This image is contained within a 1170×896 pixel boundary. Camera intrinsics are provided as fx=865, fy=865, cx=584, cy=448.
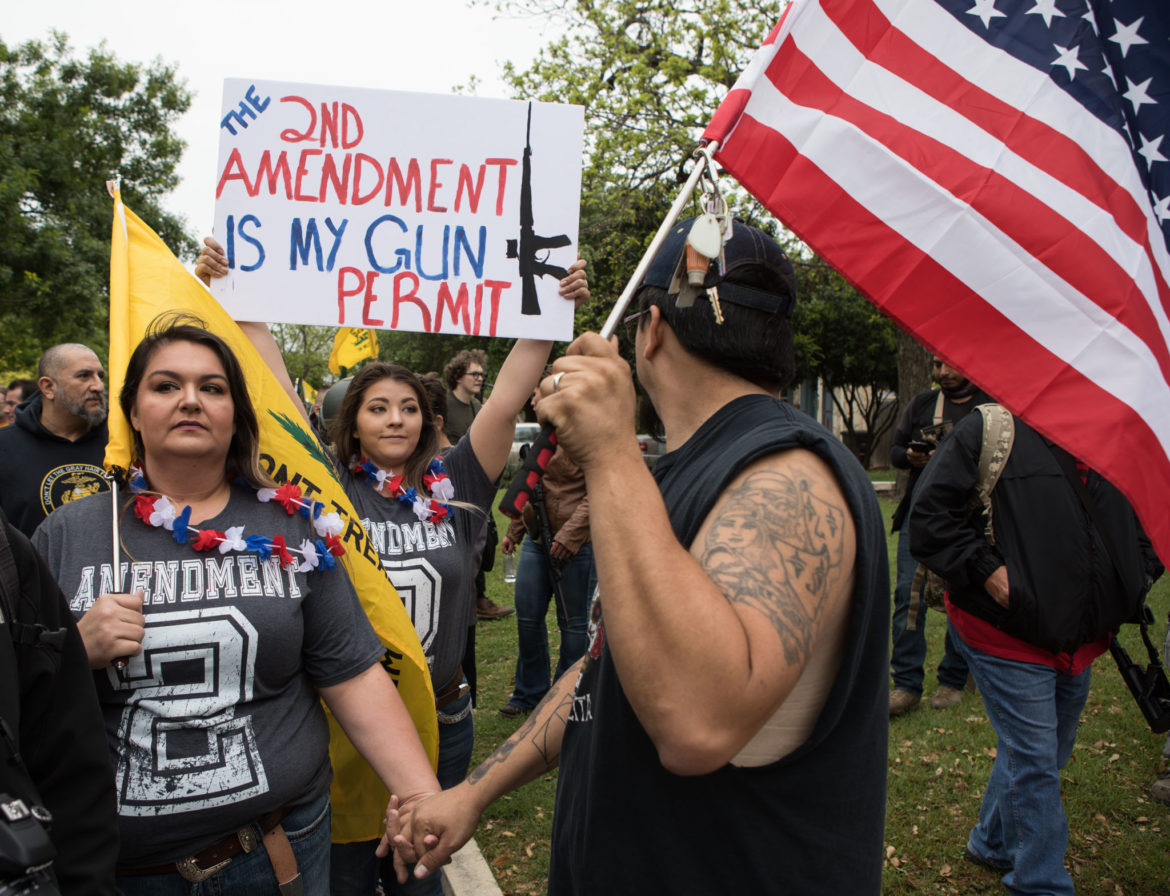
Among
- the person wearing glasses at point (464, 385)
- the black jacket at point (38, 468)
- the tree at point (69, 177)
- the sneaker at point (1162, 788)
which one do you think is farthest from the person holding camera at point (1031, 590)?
the tree at point (69, 177)

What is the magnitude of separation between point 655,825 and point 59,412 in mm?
4261

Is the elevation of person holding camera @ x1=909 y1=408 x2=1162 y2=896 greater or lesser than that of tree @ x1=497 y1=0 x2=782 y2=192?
lesser

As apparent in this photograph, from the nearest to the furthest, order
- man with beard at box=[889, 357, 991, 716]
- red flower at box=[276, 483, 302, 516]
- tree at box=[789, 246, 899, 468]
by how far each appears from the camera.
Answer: red flower at box=[276, 483, 302, 516] < man with beard at box=[889, 357, 991, 716] < tree at box=[789, 246, 899, 468]

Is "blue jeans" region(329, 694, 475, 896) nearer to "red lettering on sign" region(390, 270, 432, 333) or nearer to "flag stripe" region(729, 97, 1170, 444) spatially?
"red lettering on sign" region(390, 270, 432, 333)

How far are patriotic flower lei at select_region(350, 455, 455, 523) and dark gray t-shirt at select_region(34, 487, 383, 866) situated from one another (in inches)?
36.1

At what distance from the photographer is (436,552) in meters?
3.04

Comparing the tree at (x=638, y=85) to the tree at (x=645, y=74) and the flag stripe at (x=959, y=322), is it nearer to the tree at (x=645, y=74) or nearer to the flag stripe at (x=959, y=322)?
the tree at (x=645, y=74)

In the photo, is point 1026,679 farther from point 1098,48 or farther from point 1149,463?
point 1098,48

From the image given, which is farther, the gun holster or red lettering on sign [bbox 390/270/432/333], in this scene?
the gun holster

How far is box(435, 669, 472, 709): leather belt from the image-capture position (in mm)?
3207

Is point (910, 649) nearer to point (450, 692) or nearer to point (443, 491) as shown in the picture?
point (450, 692)

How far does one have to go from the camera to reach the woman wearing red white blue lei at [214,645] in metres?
1.95

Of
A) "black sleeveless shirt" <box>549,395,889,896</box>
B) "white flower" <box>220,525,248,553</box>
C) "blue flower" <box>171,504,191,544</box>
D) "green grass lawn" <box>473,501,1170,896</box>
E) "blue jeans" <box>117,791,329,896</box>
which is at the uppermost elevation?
"blue flower" <box>171,504,191,544</box>

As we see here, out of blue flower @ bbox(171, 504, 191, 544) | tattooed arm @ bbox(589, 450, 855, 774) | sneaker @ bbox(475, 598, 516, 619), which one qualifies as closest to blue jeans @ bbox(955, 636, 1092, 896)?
tattooed arm @ bbox(589, 450, 855, 774)
